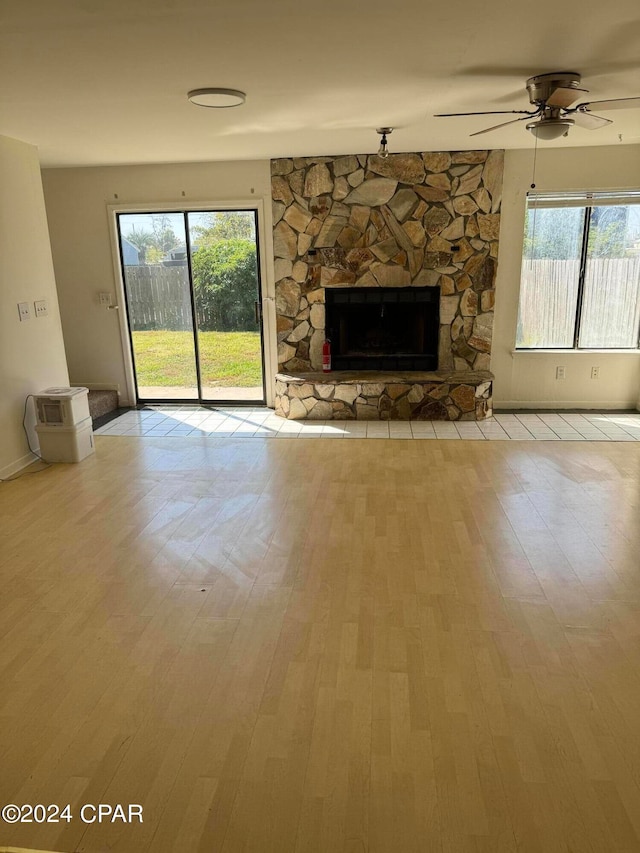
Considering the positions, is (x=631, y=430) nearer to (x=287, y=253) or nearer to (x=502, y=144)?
(x=502, y=144)

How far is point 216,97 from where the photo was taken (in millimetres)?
3139

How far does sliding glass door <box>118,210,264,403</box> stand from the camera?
570 cm

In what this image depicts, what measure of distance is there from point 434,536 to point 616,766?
5.05 feet

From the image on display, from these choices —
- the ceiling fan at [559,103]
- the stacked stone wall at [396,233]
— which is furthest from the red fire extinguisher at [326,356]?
the ceiling fan at [559,103]

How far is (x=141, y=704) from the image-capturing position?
2008mm

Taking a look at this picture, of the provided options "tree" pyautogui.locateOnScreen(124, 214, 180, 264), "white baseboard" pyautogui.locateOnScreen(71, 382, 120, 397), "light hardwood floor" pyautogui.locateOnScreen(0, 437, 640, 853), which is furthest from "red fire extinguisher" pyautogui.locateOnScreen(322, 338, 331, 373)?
"white baseboard" pyautogui.locateOnScreen(71, 382, 120, 397)

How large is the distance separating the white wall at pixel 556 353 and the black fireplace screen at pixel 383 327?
0.67 metres

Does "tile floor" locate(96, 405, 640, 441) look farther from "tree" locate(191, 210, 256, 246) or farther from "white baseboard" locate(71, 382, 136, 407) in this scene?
"tree" locate(191, 210, 256, 246)

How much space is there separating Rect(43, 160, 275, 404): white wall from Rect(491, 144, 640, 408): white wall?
2.24 m

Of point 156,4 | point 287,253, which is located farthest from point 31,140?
point 156,4

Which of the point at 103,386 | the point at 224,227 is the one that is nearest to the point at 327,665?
the point at 224,227

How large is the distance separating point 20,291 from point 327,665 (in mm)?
3655

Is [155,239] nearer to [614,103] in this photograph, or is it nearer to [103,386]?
[103,386]

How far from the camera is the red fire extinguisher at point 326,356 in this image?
5676 mm
